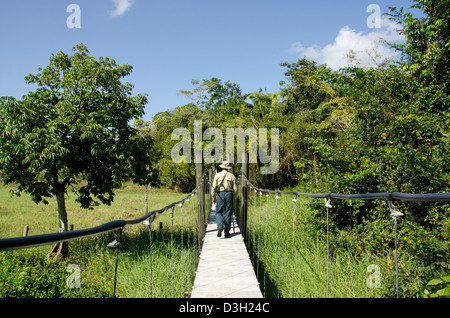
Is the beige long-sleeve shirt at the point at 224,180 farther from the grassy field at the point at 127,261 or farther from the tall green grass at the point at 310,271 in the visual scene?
the tall green grass at the point at 310,271

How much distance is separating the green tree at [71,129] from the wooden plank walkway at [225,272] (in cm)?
272

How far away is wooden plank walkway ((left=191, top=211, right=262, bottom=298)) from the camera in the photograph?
103 inches

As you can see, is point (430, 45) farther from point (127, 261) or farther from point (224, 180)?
point (127, 261)

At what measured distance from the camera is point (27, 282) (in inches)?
158

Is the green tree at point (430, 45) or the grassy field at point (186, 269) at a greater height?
the green tree at point (430, 45)

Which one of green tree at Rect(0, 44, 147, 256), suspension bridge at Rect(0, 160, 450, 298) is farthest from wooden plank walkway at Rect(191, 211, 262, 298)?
green tree at Rect(0, 44, 147, 256)

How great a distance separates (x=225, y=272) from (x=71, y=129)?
4.04 m

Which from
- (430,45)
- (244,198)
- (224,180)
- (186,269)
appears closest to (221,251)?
→ (186,269)

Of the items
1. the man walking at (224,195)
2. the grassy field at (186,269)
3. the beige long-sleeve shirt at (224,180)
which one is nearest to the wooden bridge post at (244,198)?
the grassy field at (186,269)

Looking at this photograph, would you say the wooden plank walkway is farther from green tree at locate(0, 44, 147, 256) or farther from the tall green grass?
green tree at locate(0, 44, 147, 256)

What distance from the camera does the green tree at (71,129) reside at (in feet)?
17.1

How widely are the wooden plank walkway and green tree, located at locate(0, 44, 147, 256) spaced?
107 inches

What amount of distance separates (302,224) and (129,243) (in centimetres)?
343
